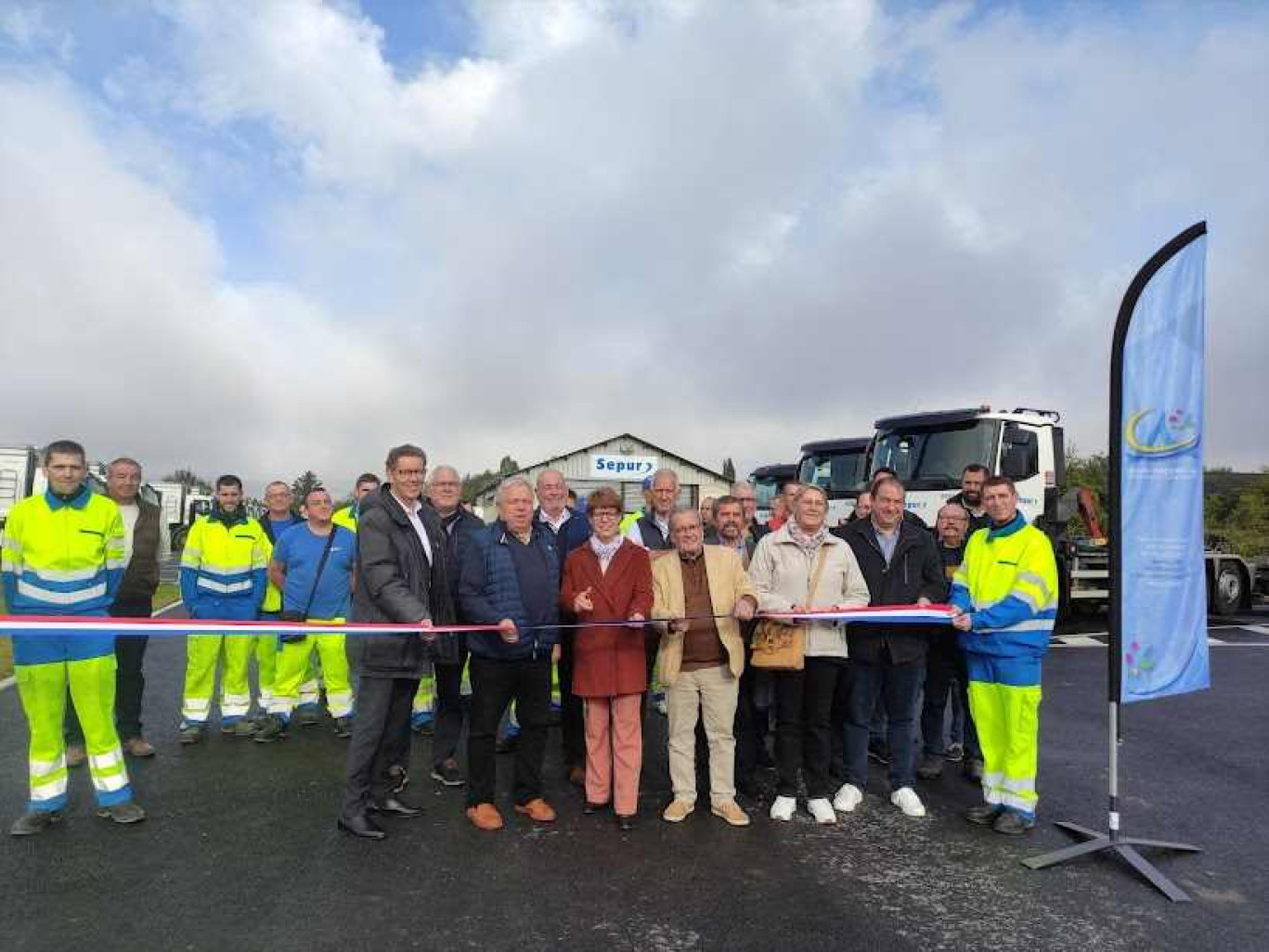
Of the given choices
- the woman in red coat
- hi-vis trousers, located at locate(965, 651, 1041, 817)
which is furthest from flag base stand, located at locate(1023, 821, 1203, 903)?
the woman in red coat

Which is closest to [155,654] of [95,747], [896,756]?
[95,747]

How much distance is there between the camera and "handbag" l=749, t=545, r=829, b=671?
15.6 ft

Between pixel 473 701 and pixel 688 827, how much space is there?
1373mm

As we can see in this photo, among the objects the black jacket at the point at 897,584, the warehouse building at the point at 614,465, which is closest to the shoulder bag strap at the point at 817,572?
the black jacket at the point at 897,584

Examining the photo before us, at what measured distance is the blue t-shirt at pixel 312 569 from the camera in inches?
252

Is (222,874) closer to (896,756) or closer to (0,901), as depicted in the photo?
(0,901)

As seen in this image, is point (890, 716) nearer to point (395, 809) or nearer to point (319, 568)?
point (395, 809)

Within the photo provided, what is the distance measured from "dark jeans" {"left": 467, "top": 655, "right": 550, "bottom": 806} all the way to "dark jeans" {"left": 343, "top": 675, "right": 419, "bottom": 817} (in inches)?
15.8

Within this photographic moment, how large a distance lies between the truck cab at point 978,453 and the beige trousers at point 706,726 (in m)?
7.01

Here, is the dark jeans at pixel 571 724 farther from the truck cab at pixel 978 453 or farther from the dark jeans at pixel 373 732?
the truck cab at pixel 978 453

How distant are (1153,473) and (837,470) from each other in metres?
10.5

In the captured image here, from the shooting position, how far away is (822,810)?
15.4 feet

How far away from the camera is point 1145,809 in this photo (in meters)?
5.03

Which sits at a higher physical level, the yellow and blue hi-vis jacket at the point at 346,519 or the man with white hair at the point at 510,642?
the yellow and blue hi-vis jacket at the point at 346,519
